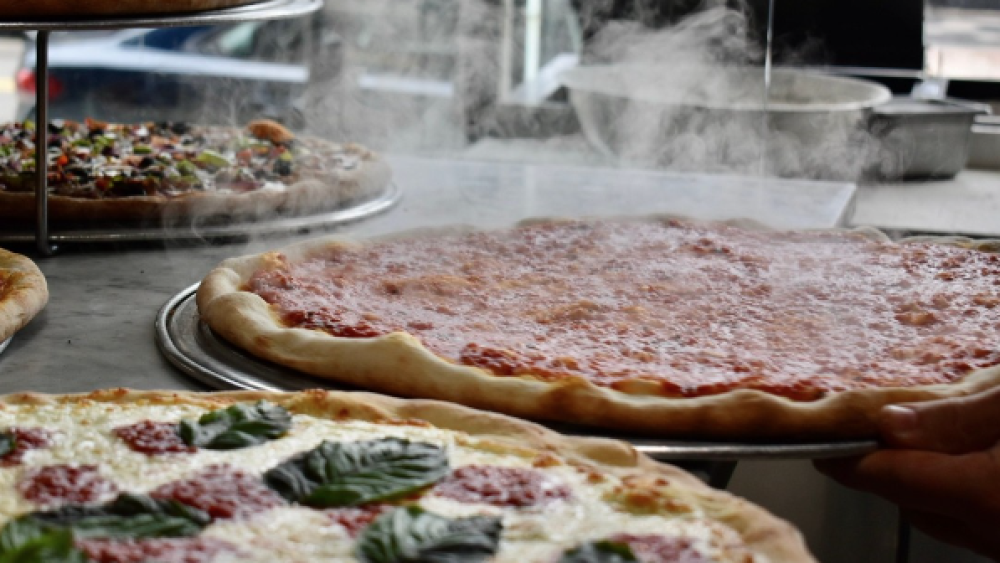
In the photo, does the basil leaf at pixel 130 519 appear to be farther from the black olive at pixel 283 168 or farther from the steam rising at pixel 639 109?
the steam rising at pixel 639 109

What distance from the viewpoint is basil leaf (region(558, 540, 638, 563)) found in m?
1.40

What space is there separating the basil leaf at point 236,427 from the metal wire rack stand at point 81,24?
856 millimetres

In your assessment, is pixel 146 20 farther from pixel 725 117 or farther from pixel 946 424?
pixel 725 117

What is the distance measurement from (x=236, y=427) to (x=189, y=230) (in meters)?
1.52

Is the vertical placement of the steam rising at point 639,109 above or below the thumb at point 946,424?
above

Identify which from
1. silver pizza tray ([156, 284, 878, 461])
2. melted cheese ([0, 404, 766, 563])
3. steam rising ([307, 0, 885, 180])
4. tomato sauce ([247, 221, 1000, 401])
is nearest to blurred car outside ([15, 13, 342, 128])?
steam rising ([307, 0, 885, 180])

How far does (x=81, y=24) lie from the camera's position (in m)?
2.27

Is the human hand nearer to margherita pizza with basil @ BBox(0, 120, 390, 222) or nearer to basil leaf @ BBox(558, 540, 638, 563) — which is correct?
basil leaf @ BBox(558, 540, 638, 563)

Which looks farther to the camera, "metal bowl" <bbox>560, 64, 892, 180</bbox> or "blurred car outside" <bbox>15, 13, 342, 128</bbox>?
"blurred car outside" <bbox>15, 13, 342, 128</bbox>

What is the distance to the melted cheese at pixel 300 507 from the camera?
4.80 ft

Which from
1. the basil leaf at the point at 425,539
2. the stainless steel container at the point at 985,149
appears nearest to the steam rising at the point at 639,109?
the stainless steel container at the point at 985,149

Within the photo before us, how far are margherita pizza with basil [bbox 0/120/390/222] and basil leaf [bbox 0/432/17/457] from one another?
4.90 ft

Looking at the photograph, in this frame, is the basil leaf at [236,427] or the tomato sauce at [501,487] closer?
the tomato sauce at [501,487]

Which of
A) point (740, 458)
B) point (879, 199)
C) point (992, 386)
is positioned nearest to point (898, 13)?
point (879, 199)
